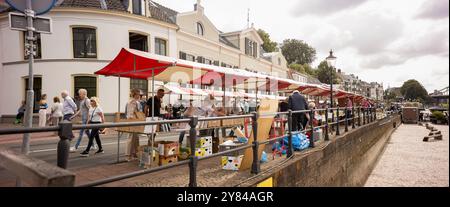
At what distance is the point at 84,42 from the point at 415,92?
393 feet

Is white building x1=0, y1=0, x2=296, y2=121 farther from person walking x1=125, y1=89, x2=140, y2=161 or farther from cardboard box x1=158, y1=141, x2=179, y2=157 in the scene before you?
cardboard box x1=158, y1=141, x2=179, y2=157

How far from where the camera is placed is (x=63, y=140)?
2.11 metres

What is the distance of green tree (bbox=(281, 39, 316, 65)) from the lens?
73.8 m

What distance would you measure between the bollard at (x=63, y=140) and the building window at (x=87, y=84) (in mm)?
16786

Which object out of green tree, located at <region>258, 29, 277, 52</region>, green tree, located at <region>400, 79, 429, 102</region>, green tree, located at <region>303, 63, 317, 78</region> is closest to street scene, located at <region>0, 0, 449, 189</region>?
green tree, located at <region>258, 29, 277, 52</region>

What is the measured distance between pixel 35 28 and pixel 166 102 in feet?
58.0

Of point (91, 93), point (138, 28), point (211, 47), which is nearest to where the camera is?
point (91, 93)

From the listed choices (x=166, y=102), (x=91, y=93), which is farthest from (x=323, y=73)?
(x=91, y=93)

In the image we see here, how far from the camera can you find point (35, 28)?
354 cm

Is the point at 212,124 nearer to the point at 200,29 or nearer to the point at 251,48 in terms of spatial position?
the point at 200,29

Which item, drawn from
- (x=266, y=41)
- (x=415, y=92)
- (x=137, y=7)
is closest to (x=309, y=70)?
(x=266, y=41)
